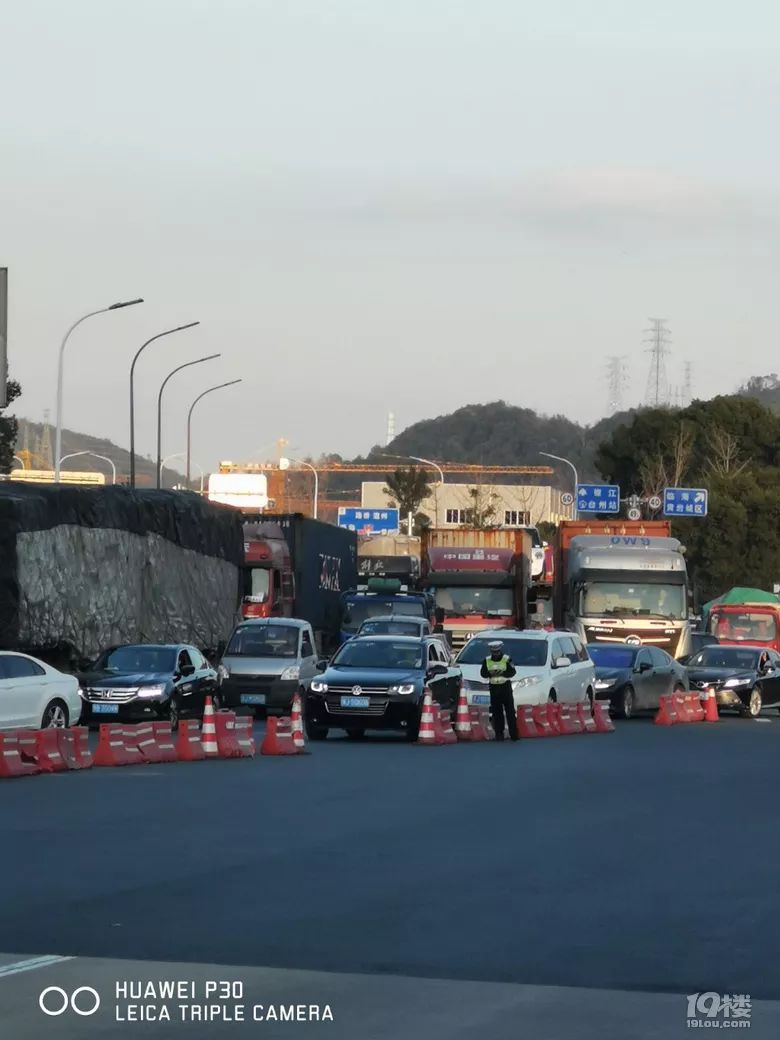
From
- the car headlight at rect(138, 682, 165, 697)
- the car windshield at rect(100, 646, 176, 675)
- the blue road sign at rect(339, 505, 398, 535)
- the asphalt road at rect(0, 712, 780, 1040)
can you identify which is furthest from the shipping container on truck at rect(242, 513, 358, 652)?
the blue road sign at rect(339, 505, 398, 535)

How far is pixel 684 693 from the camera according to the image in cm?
3822

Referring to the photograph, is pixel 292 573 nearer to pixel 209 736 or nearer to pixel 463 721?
pixel 463 721

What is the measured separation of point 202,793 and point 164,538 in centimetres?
2007

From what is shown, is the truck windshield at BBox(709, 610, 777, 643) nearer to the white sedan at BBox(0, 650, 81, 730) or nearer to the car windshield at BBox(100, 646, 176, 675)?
the car windshield at BBox(100, 646, 176, 675)

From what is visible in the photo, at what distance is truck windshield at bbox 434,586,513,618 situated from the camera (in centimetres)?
4906

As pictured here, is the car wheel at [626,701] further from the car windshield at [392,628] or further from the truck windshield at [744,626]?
the truck windshield at [744,626]

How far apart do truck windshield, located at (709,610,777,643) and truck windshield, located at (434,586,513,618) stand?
11.8 metres

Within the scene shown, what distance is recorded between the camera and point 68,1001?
339 inches

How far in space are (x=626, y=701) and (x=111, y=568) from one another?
10115 millimetres

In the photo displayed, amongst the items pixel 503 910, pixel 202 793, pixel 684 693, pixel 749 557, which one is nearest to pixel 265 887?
pixel 503 910

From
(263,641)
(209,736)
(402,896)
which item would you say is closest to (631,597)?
(263,641)

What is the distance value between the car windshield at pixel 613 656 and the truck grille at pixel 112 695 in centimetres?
1133

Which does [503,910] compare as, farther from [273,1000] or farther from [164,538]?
[164,538]

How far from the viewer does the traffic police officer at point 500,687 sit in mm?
29625
